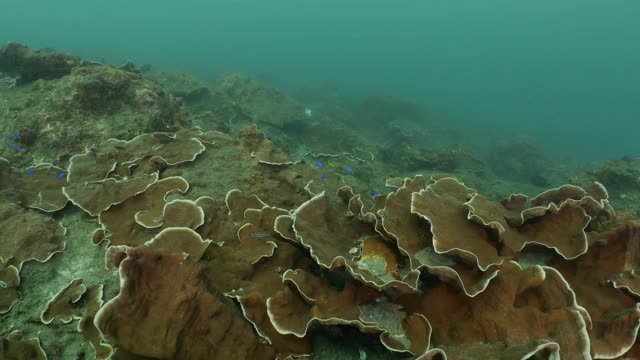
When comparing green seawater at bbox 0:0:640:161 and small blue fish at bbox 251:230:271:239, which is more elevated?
small blue fish at bbox 251:230:271:239

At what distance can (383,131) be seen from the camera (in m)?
24.7

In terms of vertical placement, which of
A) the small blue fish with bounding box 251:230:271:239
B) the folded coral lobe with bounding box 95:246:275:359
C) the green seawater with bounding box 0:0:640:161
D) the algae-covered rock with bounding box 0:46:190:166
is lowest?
the green seawater with bounding box 0:0:640:161

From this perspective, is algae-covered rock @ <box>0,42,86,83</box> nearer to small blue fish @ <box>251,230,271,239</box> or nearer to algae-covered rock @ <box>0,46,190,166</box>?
algae-covered rock @ <box>0,46,190,166</box>

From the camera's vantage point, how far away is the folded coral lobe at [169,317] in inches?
93.4

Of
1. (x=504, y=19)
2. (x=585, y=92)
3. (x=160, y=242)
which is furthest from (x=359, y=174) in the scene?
(x=504, y=19)

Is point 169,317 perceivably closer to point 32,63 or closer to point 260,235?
point 260,235

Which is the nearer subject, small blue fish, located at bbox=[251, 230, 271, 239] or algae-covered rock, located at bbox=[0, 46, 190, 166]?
small blue fish, located at bbox=[251, 230, 271, 239]

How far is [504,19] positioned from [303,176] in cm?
20072

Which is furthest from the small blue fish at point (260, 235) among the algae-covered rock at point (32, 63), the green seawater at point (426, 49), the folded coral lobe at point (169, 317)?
the green seawater at point (426, 49)

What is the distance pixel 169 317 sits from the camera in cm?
248

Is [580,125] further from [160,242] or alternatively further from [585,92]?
[160,242]

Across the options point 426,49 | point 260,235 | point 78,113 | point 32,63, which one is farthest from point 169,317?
point 426,49

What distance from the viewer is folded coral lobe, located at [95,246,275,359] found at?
2.37 m

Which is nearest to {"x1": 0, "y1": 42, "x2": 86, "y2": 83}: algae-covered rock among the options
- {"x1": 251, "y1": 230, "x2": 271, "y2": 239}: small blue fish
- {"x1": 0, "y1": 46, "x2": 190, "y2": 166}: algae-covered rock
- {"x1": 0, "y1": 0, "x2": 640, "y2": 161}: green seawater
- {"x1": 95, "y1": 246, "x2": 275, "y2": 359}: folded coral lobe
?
{"x1": 0, "y1": 46, "x2": 190, "y2": 166}: algae-covered rock
